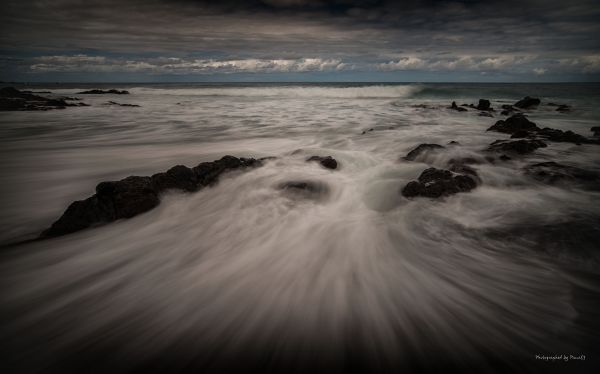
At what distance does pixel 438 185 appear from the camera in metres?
4.33

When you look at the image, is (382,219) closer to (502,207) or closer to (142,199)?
(502,207)

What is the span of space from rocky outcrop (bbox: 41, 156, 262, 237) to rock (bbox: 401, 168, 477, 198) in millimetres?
3230

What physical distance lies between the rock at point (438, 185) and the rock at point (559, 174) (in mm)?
1258

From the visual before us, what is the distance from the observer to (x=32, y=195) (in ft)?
15.6

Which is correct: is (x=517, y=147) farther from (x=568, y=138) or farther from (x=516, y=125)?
(x=516, y=125)

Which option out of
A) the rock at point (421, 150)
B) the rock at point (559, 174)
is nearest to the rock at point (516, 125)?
the rock at point (421, 150)

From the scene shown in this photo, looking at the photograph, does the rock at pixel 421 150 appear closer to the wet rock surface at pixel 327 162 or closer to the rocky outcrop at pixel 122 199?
the wet rock surface at pixel 327 162

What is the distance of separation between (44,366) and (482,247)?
12.7ft

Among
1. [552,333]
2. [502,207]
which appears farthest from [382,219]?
[552,333]

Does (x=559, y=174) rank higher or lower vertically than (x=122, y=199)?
higher

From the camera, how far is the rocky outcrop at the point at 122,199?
11.5 ft

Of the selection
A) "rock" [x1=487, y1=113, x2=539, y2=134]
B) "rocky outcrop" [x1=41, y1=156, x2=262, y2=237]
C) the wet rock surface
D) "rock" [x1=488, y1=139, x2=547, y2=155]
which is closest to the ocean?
"rocky outcrop" [x1=41, y1=156, x2=262, y2=237]

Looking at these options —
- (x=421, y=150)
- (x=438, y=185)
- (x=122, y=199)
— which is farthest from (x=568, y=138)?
(x=122, y=199)

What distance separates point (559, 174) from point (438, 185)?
7.67 feet
